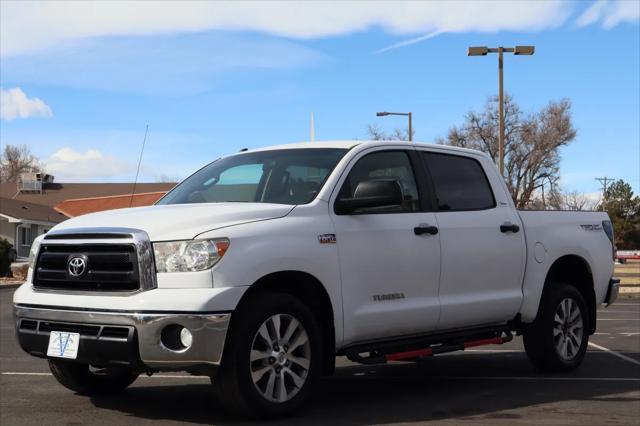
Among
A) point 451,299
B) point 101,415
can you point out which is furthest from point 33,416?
point 451,299

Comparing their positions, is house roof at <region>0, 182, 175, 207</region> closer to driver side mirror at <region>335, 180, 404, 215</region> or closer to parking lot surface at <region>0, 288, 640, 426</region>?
parking lot surface at <region>0, 288, 640, 426</region>

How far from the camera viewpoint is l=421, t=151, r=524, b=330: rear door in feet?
24.6

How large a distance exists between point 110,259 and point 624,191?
340 ft

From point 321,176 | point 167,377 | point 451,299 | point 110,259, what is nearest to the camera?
point 110,259

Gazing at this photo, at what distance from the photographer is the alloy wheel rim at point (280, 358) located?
611 cm

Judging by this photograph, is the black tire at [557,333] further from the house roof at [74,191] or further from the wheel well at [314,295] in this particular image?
the house roof at [74,191]

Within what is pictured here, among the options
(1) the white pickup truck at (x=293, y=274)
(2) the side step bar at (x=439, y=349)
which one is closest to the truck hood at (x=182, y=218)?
(1) the white pickup truck at (x=293, y=274)

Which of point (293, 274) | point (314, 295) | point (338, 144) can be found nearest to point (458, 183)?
point (338, 144)

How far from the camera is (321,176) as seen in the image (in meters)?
6.98

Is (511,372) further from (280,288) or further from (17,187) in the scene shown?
(17,187)

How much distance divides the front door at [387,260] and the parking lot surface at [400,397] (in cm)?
63

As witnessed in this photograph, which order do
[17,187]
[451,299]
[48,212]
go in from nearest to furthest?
[451,299] → [48,212] → [17,187]

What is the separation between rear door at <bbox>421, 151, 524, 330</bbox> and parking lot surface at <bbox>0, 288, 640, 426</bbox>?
0.71 meters

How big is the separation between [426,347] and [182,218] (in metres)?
2.46
